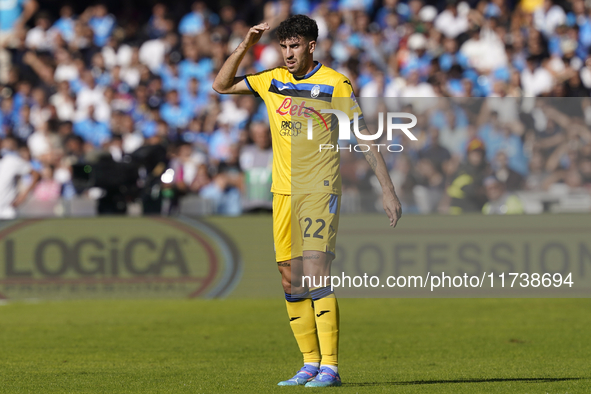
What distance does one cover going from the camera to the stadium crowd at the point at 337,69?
11.6 m

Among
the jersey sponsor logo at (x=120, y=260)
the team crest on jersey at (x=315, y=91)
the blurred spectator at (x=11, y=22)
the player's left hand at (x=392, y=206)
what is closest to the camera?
the player's left hand at (x=392, y=206)

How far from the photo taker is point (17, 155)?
1379 cm

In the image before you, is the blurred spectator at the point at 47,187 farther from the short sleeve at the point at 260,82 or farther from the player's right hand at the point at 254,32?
the player's right hand at the point at 254,32

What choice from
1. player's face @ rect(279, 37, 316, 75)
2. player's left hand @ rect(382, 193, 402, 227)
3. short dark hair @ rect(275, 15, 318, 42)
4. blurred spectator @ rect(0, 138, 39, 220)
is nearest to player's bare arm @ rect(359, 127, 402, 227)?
player's left hand @ rect(382, 193, 402, 227)

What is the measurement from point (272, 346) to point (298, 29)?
3594 millimetres

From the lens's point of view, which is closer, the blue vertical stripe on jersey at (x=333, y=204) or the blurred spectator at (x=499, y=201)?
the blue vertical stripe on jersey at (x=333, y=204)

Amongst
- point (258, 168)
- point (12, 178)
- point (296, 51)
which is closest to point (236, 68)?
point (296, 51)

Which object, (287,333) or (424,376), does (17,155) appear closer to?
(287,333)

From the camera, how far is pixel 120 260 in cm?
1199

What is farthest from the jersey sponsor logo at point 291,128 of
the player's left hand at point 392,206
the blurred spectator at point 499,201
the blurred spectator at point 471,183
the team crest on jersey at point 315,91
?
the blurred spectator at point 499,201

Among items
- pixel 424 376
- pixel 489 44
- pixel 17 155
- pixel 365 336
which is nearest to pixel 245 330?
pixel 365 336

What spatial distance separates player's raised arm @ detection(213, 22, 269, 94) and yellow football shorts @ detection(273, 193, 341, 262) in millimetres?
786

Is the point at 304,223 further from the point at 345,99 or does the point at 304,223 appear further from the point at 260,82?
the point at 260,82

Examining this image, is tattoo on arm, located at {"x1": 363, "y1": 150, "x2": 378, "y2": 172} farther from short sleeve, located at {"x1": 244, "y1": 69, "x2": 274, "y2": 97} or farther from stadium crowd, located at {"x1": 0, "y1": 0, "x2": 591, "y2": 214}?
stadium crowd, located at {"x1": 0, "y1": 0, "x2": 591, "y2": 214}
